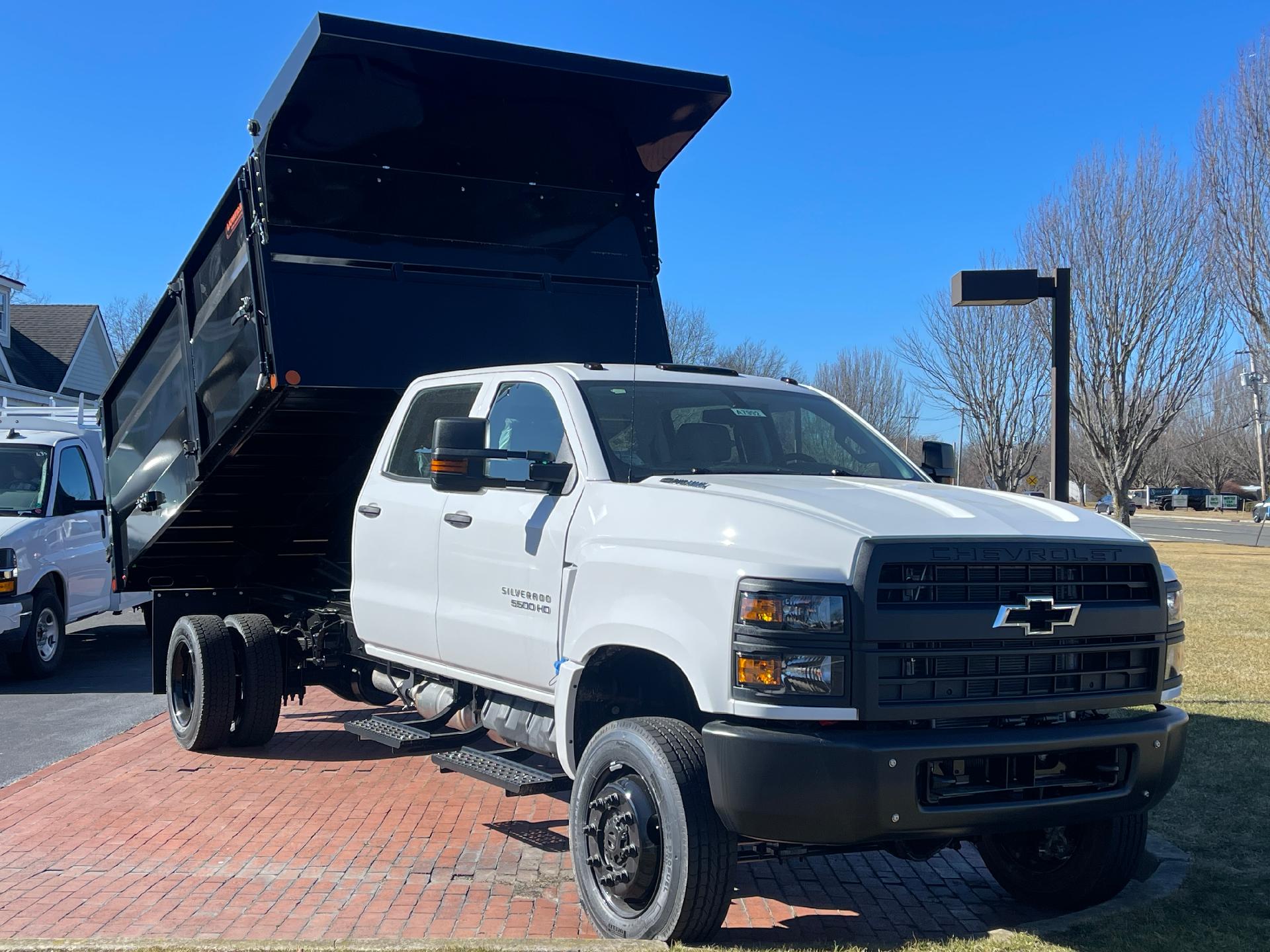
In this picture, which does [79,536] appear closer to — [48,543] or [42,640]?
[48,543]

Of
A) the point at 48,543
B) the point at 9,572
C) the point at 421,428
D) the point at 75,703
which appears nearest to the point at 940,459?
the point at 421,428

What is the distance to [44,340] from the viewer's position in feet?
126

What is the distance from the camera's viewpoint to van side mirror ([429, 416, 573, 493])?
5.20m

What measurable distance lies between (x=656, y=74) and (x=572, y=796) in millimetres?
4344

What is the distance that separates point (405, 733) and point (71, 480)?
7.53 meters

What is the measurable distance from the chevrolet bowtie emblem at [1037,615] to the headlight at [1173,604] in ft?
1.71

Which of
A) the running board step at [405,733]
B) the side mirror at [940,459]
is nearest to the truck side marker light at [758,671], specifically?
the side mirror at [940,459]

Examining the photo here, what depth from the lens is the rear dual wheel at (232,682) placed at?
791 centimetres

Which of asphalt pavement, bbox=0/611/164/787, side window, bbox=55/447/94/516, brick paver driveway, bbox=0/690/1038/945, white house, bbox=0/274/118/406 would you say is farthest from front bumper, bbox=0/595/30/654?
white house, bbox=0/274/118/406

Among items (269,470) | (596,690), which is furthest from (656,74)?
(596,690)

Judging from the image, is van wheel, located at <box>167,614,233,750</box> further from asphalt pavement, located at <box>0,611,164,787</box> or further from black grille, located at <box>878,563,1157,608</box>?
black grille, located at <box>878,563,1157,608</box>

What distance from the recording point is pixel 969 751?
4043mm

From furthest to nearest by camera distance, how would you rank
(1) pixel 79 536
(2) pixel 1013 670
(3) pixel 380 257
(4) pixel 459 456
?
1. (1) pixel 79 536
2. (3) pixel 380 257
3. (4) pixel 459 456
4. (2) pixel 1013 670

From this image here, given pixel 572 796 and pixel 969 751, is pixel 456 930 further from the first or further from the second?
pixel 969 751
